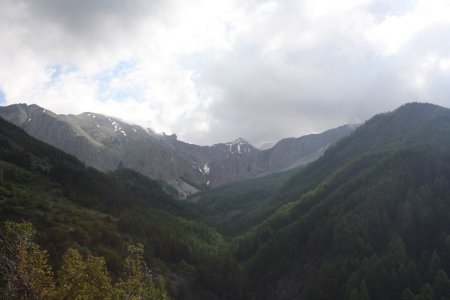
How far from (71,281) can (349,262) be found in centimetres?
16462

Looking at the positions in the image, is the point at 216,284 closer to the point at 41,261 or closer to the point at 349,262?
the point at 349,262

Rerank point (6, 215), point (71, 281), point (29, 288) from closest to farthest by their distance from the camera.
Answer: point (29, 288) < point (71, 281) < point (6, 215)

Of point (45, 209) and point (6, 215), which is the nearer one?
point (6, 215)

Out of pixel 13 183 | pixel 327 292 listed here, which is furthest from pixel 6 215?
pixel 327 292

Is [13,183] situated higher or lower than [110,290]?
higher

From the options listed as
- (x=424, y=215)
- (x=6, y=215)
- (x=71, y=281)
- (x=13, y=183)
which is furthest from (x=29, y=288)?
(x=424, y=215)

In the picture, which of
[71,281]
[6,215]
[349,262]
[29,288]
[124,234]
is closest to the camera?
[29,288]

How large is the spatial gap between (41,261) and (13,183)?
17928 cm

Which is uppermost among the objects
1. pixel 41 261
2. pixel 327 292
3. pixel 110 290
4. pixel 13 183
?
pixel 13 183

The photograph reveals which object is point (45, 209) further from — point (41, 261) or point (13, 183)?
point (41, 261)

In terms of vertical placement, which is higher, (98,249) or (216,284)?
(98,249)

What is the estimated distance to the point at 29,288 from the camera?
108 feet

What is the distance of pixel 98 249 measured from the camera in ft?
509

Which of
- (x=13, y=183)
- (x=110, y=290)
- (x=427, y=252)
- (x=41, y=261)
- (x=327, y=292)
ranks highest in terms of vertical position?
(x=13, y=183)
